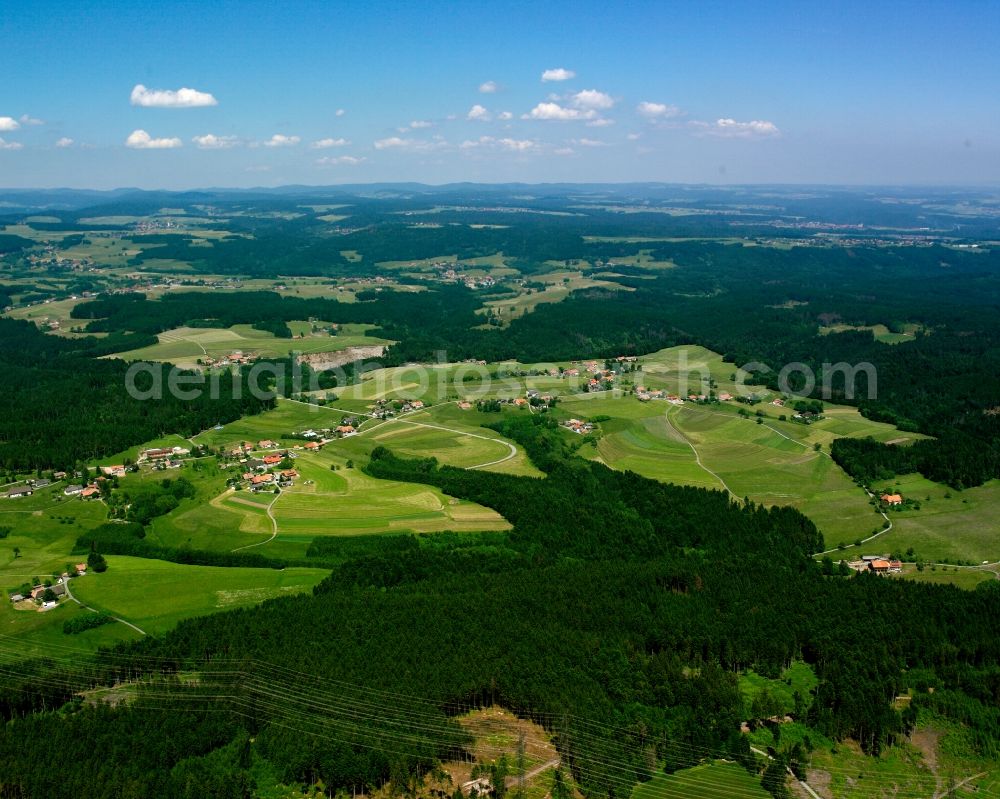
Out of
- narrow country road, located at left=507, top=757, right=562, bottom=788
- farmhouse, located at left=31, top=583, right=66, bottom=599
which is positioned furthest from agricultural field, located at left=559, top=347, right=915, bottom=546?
farmhouse, located at left=31, top=583, right=66, bottom=599

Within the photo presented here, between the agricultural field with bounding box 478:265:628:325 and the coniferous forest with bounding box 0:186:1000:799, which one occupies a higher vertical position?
the agricultural field with bounding box 478:265:628:325

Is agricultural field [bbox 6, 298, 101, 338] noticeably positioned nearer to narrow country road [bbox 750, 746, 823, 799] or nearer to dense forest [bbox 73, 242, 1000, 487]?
dense forest [bbox 73, 242, 1000, 487]

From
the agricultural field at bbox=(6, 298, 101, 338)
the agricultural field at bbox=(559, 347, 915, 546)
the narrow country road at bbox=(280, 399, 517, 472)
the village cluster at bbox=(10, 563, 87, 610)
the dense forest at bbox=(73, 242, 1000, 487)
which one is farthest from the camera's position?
the agricultural field at bbox=(6, 298, 101, 338)

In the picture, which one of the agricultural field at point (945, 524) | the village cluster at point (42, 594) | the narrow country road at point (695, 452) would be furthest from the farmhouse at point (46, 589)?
the agricultural field at point (945, 524)

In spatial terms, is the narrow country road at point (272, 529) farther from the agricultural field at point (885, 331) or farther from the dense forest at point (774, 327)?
the agricultural field at point (885, 331)

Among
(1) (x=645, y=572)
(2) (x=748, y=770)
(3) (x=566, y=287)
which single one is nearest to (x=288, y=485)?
(1) (x=645, y=572)

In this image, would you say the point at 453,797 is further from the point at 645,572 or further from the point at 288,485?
the point at 288,485

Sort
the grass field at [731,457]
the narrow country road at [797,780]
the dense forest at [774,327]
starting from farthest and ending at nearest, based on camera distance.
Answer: the dense forest at [774,327] → the grass field at [731,457] → the narrow country road at [797,780]
